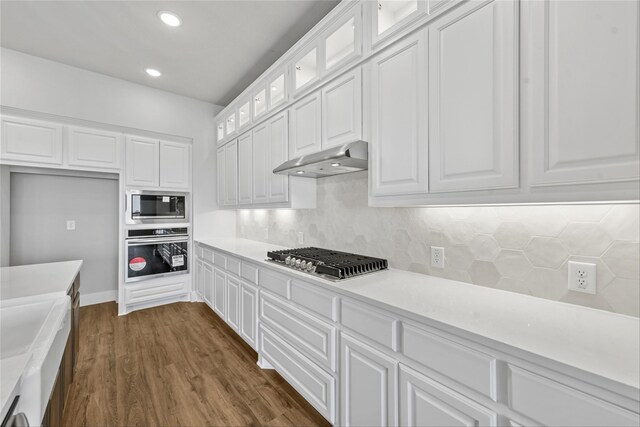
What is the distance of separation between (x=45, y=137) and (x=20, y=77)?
63 cm

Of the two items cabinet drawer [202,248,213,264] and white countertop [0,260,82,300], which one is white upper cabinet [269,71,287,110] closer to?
cabinet drawer [202,248,213,264]

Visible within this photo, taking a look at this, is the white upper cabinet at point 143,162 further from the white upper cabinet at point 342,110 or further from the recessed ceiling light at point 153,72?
the white upper cabinet at point 342,110

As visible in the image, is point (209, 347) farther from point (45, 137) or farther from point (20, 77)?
point (20, 77)

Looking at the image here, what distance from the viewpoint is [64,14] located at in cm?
233

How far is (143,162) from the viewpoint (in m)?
3.59

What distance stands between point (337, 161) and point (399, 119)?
467 millimetres

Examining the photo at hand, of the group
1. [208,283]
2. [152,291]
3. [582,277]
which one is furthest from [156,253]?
[582,277]

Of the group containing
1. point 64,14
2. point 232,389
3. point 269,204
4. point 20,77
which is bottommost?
point 232,389

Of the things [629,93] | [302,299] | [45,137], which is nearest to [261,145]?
[302,299]

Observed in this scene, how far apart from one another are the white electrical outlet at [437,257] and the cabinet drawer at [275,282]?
99cm

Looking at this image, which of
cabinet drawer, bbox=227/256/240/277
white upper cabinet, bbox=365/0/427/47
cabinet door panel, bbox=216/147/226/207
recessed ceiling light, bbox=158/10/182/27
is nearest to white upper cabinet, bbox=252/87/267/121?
recessed ceiling light, bbox=158/10/182/27

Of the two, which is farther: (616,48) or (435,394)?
(435,394)

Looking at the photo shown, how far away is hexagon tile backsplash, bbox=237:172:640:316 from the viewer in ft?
3.56

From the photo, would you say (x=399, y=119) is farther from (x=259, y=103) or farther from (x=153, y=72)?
(x=153, y=72)
